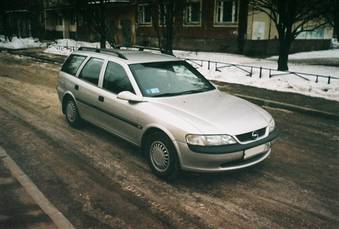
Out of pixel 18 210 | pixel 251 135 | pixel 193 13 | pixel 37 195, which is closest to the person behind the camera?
pixel 18 210

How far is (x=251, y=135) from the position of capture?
17.6ft

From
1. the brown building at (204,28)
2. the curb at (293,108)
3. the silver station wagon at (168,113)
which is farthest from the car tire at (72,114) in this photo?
the brown building at (204,28)

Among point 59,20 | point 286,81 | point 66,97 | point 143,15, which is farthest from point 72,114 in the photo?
point 59,20

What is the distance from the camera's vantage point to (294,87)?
12.5 meters

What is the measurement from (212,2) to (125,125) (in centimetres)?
2252

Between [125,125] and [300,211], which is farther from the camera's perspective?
[125,125]

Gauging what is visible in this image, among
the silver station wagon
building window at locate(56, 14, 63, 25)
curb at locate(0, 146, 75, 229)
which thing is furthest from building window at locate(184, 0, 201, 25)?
curb at locate(0, 146, 75, 229)

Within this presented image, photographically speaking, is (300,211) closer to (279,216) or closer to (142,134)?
(279,216)

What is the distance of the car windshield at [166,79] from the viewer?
615 cm

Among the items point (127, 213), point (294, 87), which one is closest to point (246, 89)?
point (294, 87)

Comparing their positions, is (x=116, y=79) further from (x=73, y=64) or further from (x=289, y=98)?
(x=289, y=98)

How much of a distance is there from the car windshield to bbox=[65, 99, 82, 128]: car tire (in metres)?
1.95

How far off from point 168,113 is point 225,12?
73.7 ft

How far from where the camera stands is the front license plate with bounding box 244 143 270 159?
17.3ft
